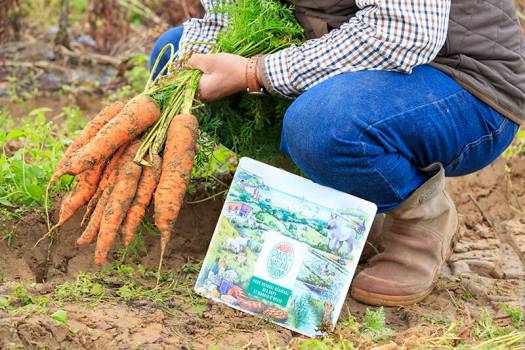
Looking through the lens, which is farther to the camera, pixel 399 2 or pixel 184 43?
pixel 184 43

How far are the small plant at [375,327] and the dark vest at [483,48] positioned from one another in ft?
2.24

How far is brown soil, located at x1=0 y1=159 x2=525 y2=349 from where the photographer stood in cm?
204

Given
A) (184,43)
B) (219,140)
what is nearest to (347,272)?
(219,140)

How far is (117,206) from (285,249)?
496mm

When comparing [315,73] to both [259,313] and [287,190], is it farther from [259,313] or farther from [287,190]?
[259,313]

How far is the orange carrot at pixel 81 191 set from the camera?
97.2 inches

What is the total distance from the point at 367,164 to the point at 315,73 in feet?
0.98

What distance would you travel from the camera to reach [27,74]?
14.3 feet

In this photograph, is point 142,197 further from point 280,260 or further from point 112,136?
point 280,260

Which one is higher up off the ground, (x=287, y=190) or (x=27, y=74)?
(x=287, y=190)

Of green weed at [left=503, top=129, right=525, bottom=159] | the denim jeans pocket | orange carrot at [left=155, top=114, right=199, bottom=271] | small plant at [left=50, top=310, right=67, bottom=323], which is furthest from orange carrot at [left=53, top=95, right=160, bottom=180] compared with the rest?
green weed at [left=503, top=129, right=525, bottom=159]

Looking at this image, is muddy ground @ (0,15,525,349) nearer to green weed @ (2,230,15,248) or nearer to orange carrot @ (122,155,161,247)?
green weed @ (2,230,15,248)

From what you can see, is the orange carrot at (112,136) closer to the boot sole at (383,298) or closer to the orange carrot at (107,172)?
the orange carrot at (107,172)

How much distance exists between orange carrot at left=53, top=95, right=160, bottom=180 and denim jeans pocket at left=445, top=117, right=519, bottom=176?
3.03 ft
